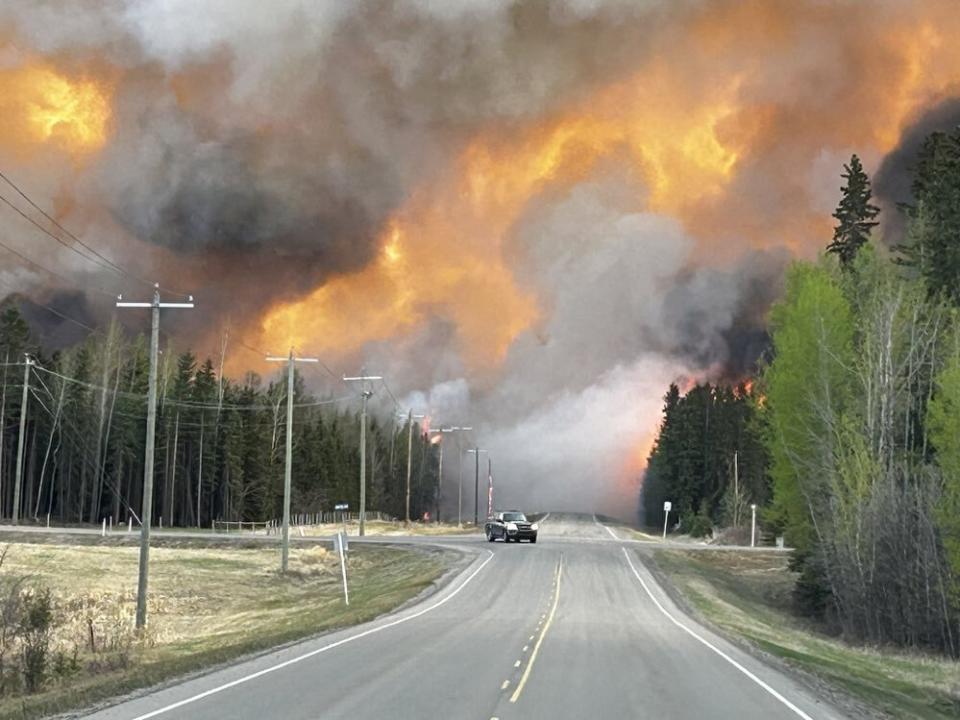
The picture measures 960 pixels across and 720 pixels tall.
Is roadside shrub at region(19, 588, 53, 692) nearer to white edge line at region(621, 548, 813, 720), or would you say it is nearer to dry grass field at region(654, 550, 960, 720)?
white edge line at region(621, 548, 813, 720)

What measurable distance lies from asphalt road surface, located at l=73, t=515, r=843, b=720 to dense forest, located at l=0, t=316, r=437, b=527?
7674cm

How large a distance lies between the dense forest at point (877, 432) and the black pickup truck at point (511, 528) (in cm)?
1720

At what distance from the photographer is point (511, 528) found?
6412 centimetres

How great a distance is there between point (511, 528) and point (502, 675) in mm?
45796

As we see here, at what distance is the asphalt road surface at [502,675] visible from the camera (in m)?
14.8

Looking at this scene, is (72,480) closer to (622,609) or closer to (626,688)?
(622,609)

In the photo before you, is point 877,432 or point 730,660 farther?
point 877,432

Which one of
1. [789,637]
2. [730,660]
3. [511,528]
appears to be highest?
[511,528]

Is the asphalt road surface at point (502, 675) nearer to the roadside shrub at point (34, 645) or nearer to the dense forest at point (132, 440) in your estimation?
Answer: the roadside shrub at point (34, 645)

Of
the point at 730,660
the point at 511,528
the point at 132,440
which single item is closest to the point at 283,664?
the point at 730,660

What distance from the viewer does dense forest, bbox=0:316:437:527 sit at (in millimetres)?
100312

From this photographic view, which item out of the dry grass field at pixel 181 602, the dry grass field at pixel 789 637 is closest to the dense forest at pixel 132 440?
the dry grass field at pixel 181 602

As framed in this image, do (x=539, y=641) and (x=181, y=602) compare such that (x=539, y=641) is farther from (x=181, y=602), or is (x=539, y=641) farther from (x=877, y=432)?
(x=877, y=432)

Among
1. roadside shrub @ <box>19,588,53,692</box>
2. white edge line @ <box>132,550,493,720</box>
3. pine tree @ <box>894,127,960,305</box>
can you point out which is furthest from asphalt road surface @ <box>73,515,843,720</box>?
pine tree @ <box>894,127,960,305</box>
